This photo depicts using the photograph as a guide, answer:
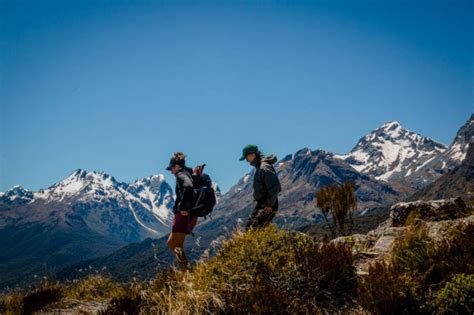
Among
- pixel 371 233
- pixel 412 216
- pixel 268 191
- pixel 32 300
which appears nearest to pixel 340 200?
pixel 412 216

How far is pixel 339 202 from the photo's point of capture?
570 inches

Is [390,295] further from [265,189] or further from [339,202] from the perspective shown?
[339,202]

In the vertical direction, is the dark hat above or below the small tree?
above

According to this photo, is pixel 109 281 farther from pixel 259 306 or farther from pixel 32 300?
pixel 259 306

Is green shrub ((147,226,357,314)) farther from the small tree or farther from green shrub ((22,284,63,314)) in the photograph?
the small tree

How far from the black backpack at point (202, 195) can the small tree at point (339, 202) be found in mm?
7443

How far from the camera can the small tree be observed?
→ 565 inches

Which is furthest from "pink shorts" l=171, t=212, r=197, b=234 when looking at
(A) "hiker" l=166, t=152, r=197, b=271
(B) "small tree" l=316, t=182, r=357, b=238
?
(B) "small tree" l=316, t=182, r=357, b=238

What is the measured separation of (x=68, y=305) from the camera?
24.4ft

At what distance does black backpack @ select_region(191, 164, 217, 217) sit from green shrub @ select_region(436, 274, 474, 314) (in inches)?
185

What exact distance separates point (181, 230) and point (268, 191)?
1.88 metres

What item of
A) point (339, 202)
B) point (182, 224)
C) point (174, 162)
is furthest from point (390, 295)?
point (339, 202)

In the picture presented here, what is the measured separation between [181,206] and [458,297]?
485cm

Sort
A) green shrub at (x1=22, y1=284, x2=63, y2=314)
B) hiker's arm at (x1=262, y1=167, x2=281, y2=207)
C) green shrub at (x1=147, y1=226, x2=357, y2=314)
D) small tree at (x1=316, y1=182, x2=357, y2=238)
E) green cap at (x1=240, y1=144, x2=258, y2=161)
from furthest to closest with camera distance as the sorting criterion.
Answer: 1. small tree at (x1=316, y1=182, x2=357, y2=238)
2. green cap at (x1=240, y1=144, x2=258, y2=161)
3. hiker's arm at (x1=262, y1=167, x2=281, y2=207)
4. green shrub at (x1=22, y1=284, x2=63, y2=314)
5. green shrub at (x1=147, y1=226, x2=357, y2=314)
